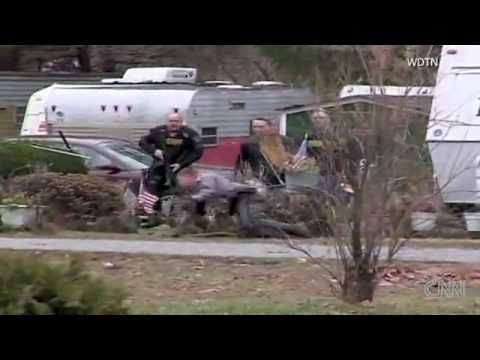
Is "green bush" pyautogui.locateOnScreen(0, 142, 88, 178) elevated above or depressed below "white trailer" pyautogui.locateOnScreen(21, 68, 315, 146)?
below

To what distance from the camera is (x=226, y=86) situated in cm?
1750

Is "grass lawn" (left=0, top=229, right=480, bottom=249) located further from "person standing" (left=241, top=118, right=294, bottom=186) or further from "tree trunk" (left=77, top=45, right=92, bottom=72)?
"tree trunk" (left=77, top=45, right=92, bottom=72)

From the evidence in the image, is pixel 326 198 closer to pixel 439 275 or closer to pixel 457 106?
pixel 439 275

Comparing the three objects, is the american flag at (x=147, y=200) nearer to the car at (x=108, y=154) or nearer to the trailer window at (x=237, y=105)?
the car at (x=108, y=154)

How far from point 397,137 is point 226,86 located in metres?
6.97

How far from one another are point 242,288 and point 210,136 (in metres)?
5.40

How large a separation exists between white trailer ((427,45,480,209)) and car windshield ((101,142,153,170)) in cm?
375

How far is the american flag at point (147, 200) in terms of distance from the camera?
51.9ft

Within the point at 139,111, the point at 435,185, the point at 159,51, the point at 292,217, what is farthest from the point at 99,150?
the point at 435,185

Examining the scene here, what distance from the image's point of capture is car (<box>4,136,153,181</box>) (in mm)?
16297

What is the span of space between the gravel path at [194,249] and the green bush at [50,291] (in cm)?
484

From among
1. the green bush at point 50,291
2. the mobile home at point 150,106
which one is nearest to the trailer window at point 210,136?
the mobile home at point 150,106

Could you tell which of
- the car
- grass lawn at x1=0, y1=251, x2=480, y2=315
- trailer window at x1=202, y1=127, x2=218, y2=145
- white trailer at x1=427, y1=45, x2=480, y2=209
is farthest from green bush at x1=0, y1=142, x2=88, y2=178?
white trailer at x1=427, y1=45, x2=480, y2=209

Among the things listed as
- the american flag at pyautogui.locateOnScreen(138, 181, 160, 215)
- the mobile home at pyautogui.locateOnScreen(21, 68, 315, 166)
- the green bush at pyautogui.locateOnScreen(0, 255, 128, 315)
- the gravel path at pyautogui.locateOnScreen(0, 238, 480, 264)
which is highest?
the mobile home at pyautogui.locateOnScreen(21, 68, 315, 166)
